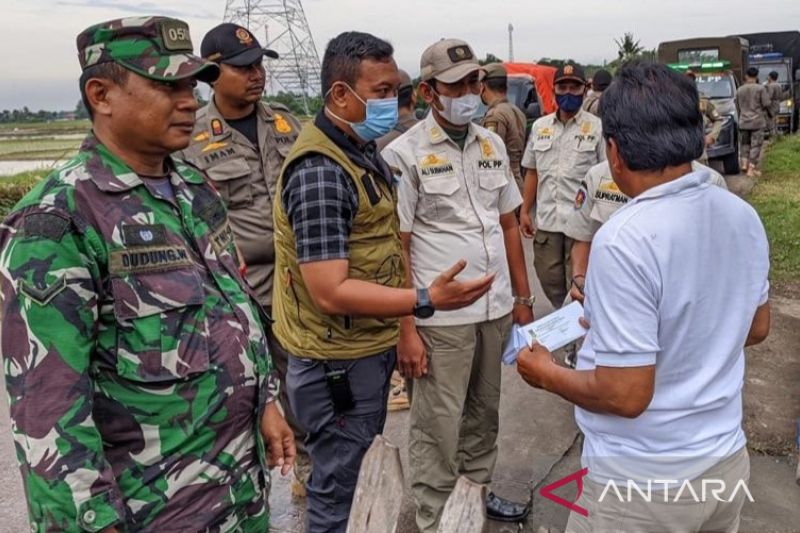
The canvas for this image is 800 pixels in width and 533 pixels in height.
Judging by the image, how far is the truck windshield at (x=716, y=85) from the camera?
12.5m

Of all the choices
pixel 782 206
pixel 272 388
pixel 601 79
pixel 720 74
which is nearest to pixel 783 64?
pixel 720 74

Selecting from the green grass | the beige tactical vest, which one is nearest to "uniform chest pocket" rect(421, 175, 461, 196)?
the beige tactical vest

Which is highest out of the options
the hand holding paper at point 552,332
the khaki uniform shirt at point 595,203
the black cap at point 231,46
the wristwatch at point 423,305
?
the black cap at point 231,46

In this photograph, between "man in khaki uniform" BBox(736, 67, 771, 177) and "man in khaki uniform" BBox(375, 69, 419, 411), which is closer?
"man in khaki uniform" BBox(375, 69, 419, 411)

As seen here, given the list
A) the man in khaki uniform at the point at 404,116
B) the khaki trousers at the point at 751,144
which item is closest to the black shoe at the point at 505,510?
the man in khaki uniform at the point at 404,116

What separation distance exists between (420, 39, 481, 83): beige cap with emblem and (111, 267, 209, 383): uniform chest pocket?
5.23ft

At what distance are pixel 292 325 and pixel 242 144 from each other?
1.02 metres

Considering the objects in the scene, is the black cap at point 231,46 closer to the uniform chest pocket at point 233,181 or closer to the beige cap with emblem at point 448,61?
the uniform chest pocket at point 233,181

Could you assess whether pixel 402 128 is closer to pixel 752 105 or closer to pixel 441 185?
pixel 441 185

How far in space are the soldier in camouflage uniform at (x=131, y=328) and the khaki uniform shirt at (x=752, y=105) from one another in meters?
12.7

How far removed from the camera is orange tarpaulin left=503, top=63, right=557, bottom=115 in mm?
14203

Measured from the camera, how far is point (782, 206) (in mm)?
9023

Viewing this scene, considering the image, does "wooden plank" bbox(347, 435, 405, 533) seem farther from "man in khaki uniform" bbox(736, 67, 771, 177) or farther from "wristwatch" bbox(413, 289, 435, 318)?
"man in khaki uniform" bbox(736, 67, 771, 177)

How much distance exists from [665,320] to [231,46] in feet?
7.25
